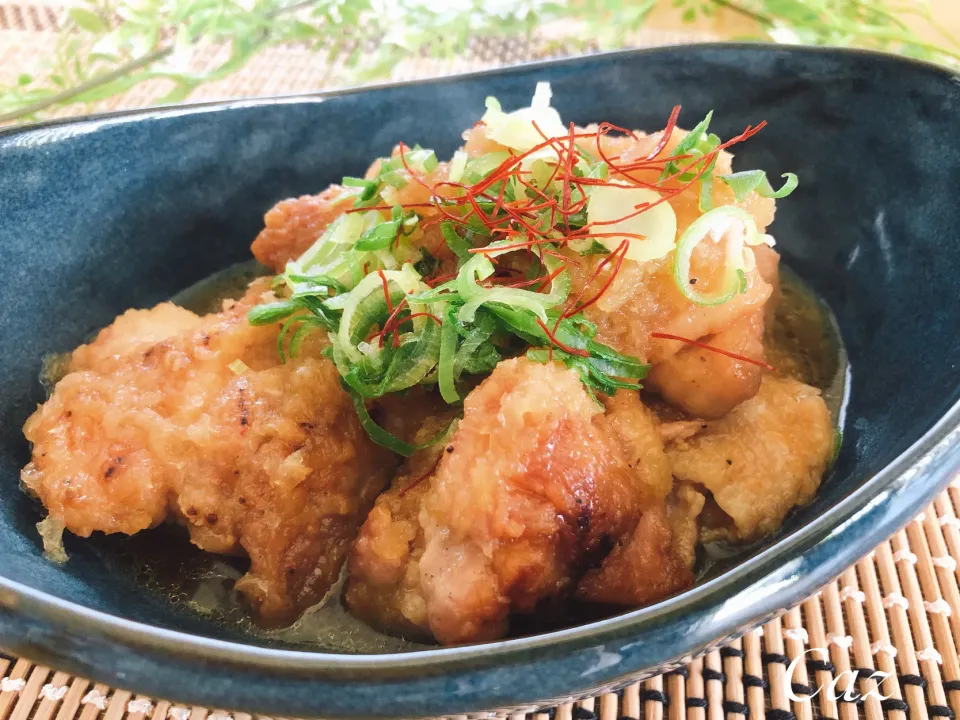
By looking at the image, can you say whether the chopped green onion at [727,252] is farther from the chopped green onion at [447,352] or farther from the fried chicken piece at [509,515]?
the chopped green onion at [447,352]

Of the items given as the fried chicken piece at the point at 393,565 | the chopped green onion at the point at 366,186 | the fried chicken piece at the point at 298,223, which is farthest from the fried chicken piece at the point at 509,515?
the fried chicken piece at the point at 298,223

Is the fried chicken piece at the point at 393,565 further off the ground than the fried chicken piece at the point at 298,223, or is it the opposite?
the fried chicken piece at the point at 298,223

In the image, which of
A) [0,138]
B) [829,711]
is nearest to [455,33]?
[0,138]

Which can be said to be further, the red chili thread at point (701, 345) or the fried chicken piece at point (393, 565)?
the red chili thread at point (701, 345)

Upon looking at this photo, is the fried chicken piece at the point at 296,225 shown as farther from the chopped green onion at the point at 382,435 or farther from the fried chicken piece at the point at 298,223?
the chopped green onion at the point at 382,435

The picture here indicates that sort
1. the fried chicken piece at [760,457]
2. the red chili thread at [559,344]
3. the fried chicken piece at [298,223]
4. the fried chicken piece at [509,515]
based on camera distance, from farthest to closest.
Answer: the fried chicken piece at [298,223]
the fried chicken piece at [760,457]
the red chili thread at [559,344]
the fried chicken piece at [509,515]

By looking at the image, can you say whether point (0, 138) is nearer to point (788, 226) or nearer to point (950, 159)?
point (788, 226)

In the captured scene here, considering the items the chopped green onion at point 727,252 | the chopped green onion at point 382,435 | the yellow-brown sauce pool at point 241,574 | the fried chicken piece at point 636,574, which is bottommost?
the yellow-brown sauce pool at point 241,574

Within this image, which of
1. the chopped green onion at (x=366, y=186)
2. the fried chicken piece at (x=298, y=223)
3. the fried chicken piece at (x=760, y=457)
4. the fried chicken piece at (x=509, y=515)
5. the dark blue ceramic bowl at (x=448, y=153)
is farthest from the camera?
the fried chicken piece at (x=298, y=223)
